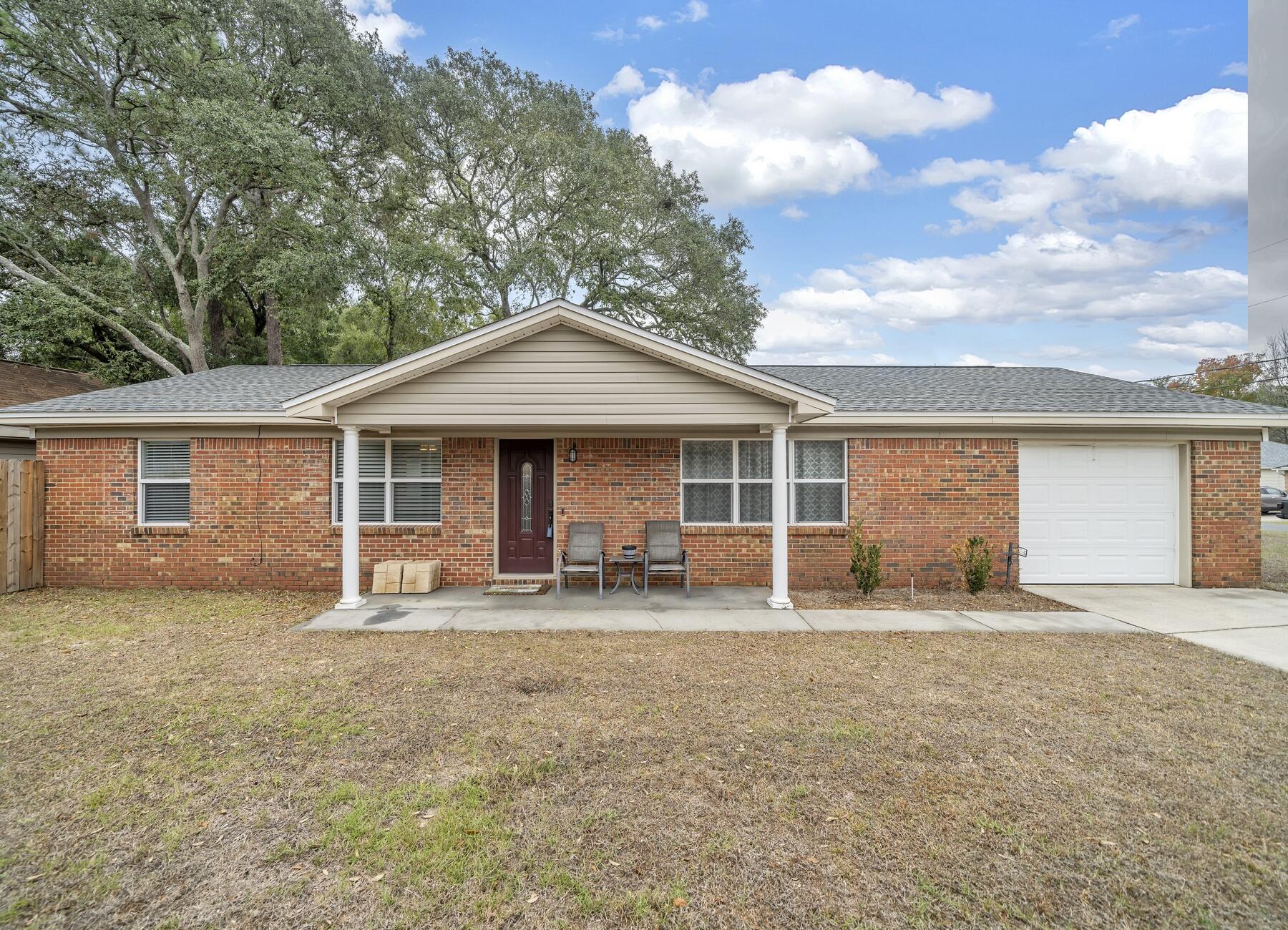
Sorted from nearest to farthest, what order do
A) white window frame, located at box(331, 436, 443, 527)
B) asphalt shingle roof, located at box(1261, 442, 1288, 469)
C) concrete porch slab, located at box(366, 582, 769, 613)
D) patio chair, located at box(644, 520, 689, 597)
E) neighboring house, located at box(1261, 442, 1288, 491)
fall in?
concrete porch slab, located at box(366, 582, 769, 613) < patio chair, located at box(644, 520, 689, 597) < white window frame, located at box(331, 436, 443, 527) < neighboring house, located at box(1261, 442, 1288, 491) < asphalt shingle roof, located at box(1261, 442, 1288, 469)

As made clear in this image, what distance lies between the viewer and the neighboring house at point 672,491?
860cm

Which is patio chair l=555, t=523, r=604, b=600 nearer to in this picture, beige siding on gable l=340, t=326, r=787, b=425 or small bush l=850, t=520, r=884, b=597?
beige siding on gable l=340, t=326, r=787, b=425

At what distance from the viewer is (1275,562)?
36.2 ft

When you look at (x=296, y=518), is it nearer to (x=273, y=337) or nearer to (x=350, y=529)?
(x=350, y=529)

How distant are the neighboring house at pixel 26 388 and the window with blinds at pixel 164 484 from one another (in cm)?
490

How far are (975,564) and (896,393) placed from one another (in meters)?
3.01

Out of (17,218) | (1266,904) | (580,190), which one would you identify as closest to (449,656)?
(1266,904)

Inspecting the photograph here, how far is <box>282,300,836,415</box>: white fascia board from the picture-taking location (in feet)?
23.0

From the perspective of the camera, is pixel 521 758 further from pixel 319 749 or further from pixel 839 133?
pixel 839 133

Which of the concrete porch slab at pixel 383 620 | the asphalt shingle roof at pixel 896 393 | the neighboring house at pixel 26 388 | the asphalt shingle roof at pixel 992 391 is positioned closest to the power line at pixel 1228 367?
the asphalt shingle roof at pixel 992 391

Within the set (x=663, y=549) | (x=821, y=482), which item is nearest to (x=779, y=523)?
(x=821, y=482)

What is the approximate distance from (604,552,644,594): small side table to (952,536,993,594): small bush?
15.2 ft

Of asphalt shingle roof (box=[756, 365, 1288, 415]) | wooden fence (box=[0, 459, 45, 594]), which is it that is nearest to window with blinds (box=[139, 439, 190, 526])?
wooden fence (box=[0, 459, 45, 594])

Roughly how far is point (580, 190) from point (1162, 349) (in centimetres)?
4029
